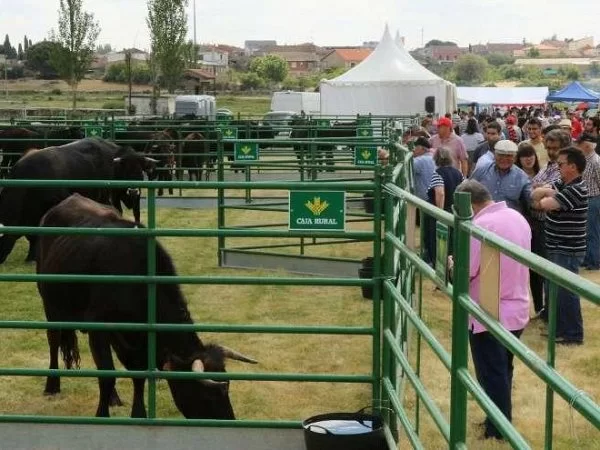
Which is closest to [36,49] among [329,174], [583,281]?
[329,174]

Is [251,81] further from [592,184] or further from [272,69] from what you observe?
[592,184]

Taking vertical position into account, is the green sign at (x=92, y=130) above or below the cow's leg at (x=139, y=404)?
above

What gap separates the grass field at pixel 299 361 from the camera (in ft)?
23.2

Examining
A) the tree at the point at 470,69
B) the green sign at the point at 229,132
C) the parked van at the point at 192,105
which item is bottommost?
the green sign at the point at 229,132

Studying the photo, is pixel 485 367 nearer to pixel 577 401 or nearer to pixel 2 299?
pixel 577 401

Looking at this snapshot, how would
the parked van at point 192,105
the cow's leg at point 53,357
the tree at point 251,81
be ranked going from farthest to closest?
the tree at point 251,81 → the parked van at point 192,105 → the cow's leg at point 53,357

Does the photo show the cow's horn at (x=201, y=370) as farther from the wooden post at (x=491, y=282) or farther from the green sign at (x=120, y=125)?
the green sign at (x=120, y=125)

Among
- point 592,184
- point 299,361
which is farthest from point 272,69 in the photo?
point 299,361

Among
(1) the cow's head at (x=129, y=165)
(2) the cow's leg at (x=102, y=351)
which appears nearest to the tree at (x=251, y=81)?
(1) the cow's head at (x=129, y=165)

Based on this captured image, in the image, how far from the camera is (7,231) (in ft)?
18.6

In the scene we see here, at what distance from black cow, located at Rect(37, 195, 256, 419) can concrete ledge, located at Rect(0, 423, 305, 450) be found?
0.90ft

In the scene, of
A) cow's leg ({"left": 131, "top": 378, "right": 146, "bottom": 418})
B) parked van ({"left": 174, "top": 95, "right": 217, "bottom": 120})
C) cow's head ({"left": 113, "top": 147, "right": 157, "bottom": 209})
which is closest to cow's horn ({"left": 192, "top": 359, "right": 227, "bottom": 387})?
cow's leg ({"left": 131, "top": 378, "right": 146, "bottom": 418})

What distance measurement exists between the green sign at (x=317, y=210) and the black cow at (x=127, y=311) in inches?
36.4

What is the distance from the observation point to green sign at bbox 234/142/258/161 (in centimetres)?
1452
